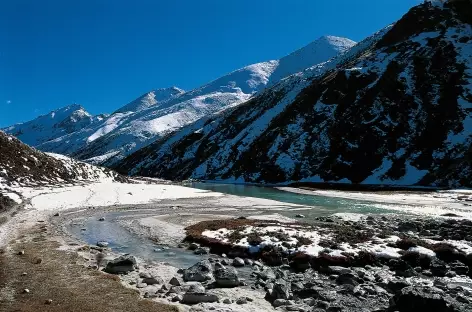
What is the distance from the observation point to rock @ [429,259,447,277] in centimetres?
2016

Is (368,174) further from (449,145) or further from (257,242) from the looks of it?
(257,242)

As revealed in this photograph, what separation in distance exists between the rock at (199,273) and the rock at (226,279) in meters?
0.51

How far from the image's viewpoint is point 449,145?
9969 centimetres

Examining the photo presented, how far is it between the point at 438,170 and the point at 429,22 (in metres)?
84.1

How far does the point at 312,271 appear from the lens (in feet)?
67.6

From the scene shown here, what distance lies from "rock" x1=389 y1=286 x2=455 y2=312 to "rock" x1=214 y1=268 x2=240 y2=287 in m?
6.74

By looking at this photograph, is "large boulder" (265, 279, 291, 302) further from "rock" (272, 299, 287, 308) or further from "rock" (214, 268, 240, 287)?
"rock" (214, 268, 240, 287)

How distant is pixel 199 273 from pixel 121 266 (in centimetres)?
417

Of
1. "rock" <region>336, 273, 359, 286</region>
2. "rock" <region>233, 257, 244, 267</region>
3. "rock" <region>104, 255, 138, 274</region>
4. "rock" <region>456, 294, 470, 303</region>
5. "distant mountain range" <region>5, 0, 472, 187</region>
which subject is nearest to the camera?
"rock" <region>456, 294, 470, 303</region>

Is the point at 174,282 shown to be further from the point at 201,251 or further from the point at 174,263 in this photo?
the point at 201,251

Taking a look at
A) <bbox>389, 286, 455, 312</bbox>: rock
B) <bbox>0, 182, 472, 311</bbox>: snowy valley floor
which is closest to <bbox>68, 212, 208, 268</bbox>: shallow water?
<bbox>0, 182, 472, 311</bbox>: snowy valley floor

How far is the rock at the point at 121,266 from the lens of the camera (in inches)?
762

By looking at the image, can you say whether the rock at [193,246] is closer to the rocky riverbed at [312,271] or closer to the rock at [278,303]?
the rocky riverbed at [312,271]

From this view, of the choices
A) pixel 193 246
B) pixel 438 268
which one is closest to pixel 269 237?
pixel 193 246
